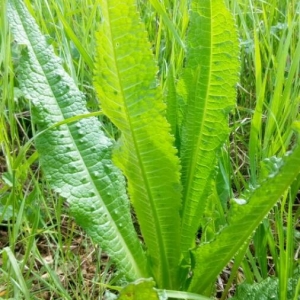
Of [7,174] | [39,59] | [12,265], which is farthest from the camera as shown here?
[7,174]

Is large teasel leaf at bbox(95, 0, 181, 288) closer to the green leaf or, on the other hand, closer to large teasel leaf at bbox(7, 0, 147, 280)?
large teasel leaf at bbox(7, 0, 147, 280)

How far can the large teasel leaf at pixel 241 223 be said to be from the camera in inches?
32.5

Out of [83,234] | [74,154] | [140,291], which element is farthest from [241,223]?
[83,234]

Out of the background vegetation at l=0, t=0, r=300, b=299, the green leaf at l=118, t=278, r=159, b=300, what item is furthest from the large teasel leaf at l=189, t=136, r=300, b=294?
the green leaf at l=118, t=278, r=159, b=300

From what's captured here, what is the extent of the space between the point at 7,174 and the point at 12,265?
35 cm

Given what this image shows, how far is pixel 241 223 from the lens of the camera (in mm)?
900

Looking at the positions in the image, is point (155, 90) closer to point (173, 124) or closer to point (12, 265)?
point (173, 124)

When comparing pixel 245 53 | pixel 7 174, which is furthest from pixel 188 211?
pixel 245 53

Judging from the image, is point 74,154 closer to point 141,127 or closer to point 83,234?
point 141,127

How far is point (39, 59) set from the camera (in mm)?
1103

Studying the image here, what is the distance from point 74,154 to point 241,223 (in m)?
0.34

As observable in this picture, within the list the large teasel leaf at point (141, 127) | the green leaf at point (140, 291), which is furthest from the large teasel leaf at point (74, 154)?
the green leaf at point (140, 291)

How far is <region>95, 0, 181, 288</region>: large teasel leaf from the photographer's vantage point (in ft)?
2.73

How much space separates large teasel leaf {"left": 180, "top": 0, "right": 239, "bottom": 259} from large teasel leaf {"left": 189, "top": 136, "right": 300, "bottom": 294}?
76 millimetres
